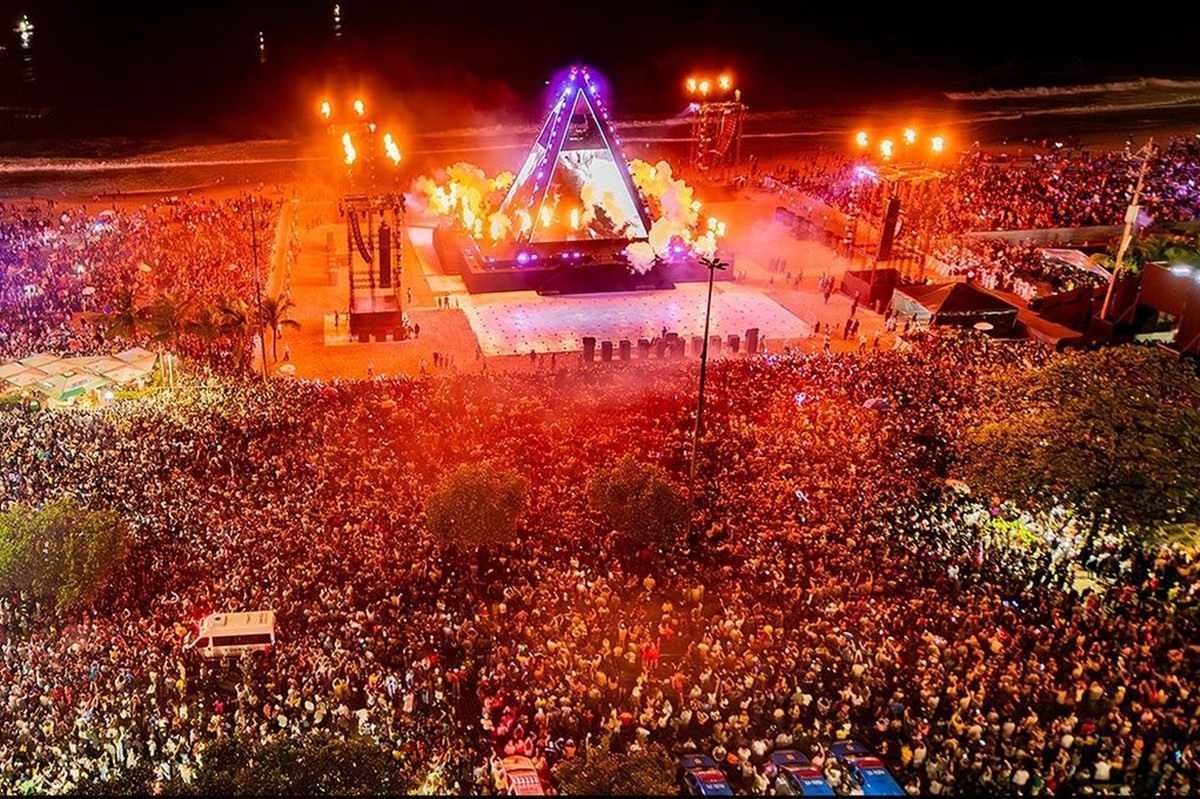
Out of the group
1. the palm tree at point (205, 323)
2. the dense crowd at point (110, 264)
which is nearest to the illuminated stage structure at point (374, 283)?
the dense crowd at point (110, 264)

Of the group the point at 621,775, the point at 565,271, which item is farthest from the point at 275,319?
the point at 621,775

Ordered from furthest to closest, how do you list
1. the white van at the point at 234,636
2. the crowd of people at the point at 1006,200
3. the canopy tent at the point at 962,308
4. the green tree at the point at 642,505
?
1. the crowd of people at the point at 1006,200
2. the canopy tent at the point at 962,308
3. the green tree at the point at 642,505
4. the white van at the point at 234,636

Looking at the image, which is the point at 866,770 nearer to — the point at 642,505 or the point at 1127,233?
the point at 642,505

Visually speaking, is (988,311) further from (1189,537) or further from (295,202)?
(295,202)

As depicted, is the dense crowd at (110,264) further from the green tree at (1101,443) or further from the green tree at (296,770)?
the green tree at (1101,443)

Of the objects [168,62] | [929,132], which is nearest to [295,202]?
[929,132]

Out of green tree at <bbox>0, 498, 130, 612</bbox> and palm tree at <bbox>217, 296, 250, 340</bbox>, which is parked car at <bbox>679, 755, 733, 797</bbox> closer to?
green tree at <bbox>0, 498, 130, 612</bbox>
